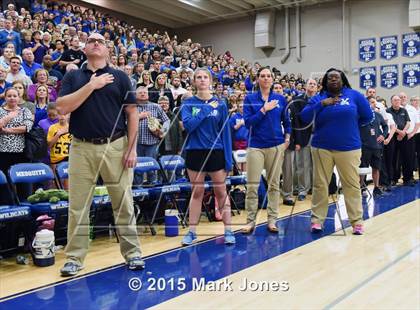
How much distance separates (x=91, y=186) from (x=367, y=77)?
45.8ft

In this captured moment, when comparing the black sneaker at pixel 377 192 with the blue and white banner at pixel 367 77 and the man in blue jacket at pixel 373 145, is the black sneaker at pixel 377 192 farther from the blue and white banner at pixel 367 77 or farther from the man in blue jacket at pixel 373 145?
the blue and white banner at pixel 367 77

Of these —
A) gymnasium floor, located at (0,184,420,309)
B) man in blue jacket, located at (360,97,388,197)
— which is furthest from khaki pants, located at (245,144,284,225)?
man in blue jacket, located at (360,97,388,197)

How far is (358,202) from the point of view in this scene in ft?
15.2

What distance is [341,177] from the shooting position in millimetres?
4609

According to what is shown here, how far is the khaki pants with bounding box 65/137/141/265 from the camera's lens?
3273 millimetres

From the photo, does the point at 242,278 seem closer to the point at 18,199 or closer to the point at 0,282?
the point at 0,282

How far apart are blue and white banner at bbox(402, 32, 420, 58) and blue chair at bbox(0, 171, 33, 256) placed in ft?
45.3

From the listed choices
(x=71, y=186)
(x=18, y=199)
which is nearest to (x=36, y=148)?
(x=18, y=199)

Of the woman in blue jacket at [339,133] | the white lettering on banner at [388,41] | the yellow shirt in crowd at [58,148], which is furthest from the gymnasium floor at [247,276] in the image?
the white lettering on banner at [388,41]

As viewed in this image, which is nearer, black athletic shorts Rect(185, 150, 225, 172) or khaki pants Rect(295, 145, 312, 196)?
black athletic shorts Rect(185, 150, 225, 172)

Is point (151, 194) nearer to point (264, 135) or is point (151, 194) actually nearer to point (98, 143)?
point (264, 135)

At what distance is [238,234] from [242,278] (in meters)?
1.50

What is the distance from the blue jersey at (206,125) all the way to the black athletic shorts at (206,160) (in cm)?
4

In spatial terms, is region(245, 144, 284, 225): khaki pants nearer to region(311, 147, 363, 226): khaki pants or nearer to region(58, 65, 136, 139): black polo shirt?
region(311, 147, 363, 226): khaki pants
